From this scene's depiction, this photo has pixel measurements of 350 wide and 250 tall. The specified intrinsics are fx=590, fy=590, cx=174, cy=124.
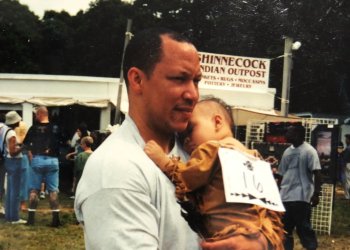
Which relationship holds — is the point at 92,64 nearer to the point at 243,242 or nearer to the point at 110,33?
the point at 110,33

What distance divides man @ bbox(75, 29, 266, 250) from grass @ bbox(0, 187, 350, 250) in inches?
166

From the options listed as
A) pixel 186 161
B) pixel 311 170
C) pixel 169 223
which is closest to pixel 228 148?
pixel 186 161

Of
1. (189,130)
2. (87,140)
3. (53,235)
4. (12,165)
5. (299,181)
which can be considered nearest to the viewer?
(189,130)

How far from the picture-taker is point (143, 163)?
949 mm

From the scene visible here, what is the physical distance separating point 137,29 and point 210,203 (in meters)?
3.49

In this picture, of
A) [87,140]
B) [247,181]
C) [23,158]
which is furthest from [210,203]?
[87,140]

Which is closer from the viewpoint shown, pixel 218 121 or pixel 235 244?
pixel 235 244

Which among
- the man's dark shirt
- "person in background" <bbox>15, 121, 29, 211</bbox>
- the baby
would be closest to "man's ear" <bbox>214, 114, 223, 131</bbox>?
the baby

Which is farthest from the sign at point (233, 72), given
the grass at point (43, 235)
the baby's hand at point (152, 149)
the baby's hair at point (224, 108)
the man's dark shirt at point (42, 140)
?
the baby's hand at point (152, 149)

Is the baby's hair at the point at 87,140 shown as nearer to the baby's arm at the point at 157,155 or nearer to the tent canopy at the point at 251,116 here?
the tent canopy at the point at 251,116

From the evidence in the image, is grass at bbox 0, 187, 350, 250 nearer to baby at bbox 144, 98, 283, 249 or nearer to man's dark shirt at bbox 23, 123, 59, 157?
man's dark shirt at bbox 23, 123, 59, 157

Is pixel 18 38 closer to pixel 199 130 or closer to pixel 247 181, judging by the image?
pixel 199 130

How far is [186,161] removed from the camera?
1.23 metres

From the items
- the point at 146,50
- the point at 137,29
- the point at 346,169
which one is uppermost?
the point at 137,29
